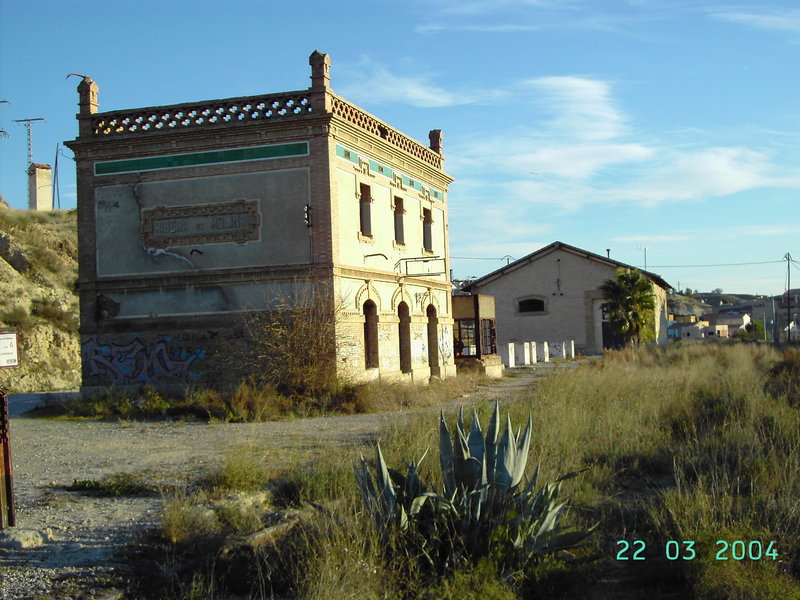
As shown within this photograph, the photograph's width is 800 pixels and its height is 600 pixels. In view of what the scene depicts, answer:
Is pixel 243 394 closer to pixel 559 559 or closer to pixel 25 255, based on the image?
pixel 559 559

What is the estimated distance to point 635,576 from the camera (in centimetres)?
636

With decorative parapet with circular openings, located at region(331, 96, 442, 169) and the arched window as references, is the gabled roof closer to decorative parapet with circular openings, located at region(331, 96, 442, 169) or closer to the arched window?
the arched window

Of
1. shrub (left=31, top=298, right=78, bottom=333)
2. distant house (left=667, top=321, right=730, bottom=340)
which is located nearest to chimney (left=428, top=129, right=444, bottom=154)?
shrub (left=31, top=298, right=78, bottom=333)

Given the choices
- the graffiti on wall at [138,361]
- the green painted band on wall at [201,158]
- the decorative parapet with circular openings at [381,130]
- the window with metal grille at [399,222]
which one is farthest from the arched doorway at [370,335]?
the decorative parapet with circular openings at [381,130]

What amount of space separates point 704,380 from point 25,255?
3190cm

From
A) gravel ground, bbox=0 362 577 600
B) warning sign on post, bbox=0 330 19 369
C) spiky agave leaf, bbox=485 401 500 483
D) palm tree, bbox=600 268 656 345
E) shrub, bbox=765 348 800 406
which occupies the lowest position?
gravel ground, bbox=0 362 577 600

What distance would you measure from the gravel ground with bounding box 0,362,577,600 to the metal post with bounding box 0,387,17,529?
0.47ft

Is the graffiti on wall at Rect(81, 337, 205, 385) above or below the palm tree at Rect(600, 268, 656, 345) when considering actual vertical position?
below

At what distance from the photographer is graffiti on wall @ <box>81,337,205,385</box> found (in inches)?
765

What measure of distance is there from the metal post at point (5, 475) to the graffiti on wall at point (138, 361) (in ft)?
41.2

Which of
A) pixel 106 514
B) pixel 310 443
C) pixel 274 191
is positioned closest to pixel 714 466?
pixel 310 443

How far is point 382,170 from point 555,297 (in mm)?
27002

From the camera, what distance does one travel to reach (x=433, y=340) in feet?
83.6

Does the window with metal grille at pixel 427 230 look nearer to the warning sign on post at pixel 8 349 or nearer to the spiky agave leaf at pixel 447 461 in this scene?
the warning sign on post at pixel 8 349
